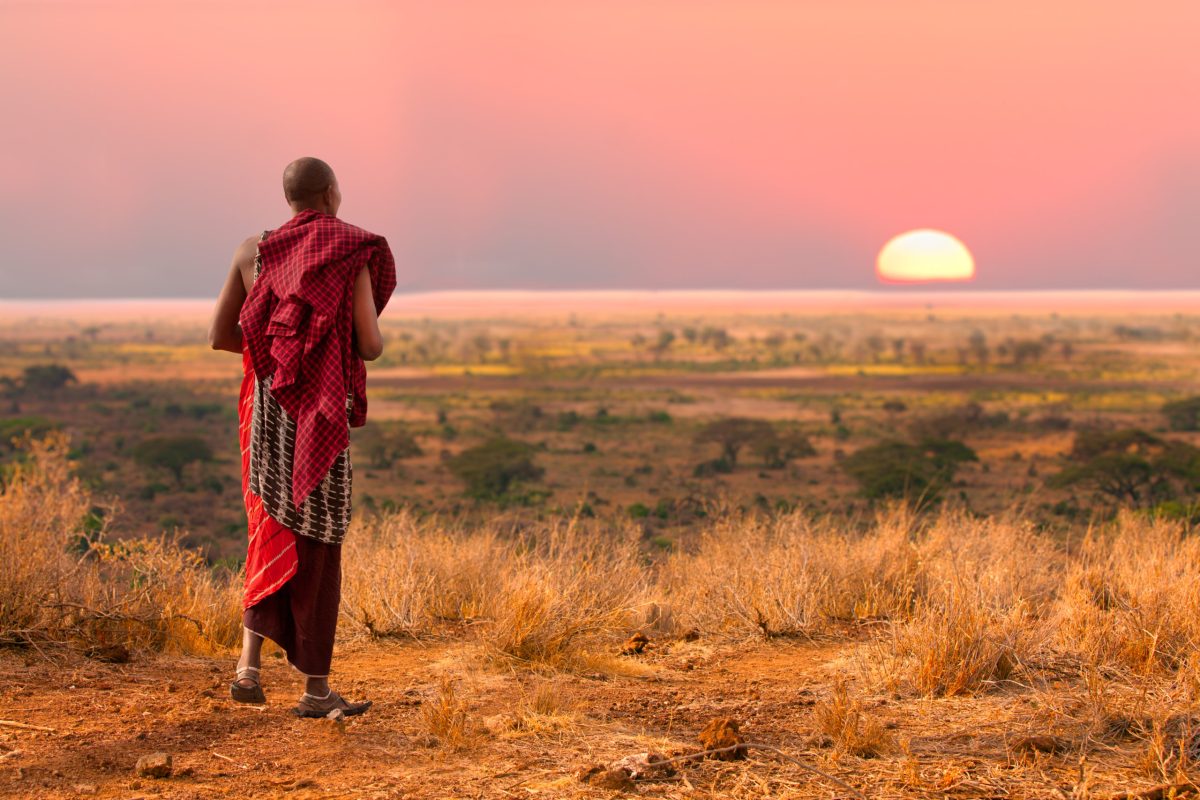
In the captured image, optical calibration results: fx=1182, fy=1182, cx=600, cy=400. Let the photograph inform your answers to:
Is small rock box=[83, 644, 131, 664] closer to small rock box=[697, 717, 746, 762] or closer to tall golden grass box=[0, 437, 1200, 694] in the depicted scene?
tall golden grass box=[0, 437, 1200, 694]

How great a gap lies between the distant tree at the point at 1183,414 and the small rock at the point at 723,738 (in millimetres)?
35681

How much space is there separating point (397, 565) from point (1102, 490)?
19.3 meters

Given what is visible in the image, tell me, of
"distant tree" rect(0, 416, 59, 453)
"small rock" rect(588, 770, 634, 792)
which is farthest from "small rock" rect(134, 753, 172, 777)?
Answer: "distant tree" rect(0, 416, 59, 453)

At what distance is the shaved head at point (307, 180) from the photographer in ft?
13.8

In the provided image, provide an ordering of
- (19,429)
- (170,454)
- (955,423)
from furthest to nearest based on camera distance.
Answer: (955,423) < (19,429) < (170,454)

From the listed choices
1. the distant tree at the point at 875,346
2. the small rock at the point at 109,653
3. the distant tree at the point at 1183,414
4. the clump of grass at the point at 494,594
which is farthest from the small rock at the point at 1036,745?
the distant tree at the point at 875,346

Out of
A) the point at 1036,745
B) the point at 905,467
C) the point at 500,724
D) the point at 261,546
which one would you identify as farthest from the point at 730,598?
the point at 905,467

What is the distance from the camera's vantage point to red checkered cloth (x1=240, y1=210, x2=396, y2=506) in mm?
4082

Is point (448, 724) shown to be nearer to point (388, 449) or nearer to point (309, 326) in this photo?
point (309, 326)

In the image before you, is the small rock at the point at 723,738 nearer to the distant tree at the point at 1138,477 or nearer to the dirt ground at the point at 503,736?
the dirt ground at the point at 503,736

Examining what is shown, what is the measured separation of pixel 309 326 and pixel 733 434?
2714 cm

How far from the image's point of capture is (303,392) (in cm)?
416

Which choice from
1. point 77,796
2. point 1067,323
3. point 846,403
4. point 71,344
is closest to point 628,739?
point 77,796

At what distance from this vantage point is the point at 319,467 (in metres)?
4.13
